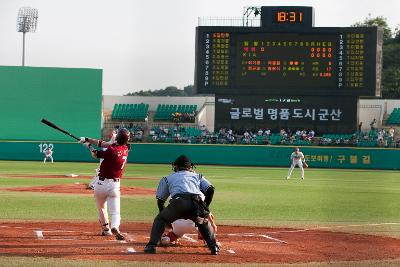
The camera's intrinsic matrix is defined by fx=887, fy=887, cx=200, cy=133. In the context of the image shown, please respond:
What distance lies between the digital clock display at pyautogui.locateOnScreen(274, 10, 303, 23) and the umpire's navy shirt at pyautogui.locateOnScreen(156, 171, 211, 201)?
2983cm

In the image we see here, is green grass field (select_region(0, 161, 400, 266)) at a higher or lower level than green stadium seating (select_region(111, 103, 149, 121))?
lower

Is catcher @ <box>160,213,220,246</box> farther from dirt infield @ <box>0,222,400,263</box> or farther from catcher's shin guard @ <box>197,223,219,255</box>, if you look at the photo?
catcher's shin guard @ <box>197,223,219,255</box>

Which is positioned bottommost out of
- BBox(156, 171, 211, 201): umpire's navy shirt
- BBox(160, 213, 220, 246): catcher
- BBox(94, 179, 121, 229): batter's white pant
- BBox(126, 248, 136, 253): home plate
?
BBox(126, 248, 136, 253): home plate

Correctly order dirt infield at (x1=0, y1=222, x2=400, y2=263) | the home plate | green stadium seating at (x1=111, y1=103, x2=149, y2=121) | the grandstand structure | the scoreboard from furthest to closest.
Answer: green stadium seating at (x1=111, y1=103, x2=149, y2=121)
the grandstand structure
the scoreboard
the home plate
dirt infield at (x1=0, y1=222, x2=400, y2=263)

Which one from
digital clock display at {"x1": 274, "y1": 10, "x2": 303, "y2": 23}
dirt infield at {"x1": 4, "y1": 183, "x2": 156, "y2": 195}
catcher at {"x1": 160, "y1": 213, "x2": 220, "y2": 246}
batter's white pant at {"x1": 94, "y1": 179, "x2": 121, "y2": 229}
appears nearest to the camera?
catcher at {"x1": 160, "y1": 213, "x2": 220, "y2": 246}

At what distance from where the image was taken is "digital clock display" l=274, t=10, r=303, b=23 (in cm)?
4009

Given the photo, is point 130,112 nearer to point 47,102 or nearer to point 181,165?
point 47,102

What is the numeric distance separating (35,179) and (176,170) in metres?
18.9

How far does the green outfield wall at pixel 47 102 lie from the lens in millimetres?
49188

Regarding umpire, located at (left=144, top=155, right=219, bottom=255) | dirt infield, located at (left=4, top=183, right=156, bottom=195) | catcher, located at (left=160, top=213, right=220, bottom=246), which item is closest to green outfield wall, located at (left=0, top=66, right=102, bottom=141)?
dirt infield, located at (left=4, top=183, right=156, bottom=195)

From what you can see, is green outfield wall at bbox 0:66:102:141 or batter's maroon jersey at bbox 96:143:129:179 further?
green outfield wall at bbox 0:66:102:141

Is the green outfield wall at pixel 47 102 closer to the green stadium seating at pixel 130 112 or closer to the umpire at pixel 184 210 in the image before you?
the green stadium seating at pixel 130 112

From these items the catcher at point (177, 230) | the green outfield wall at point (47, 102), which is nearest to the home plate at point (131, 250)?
the catcher at point (177, 230)

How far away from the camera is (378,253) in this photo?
38.1 ft
